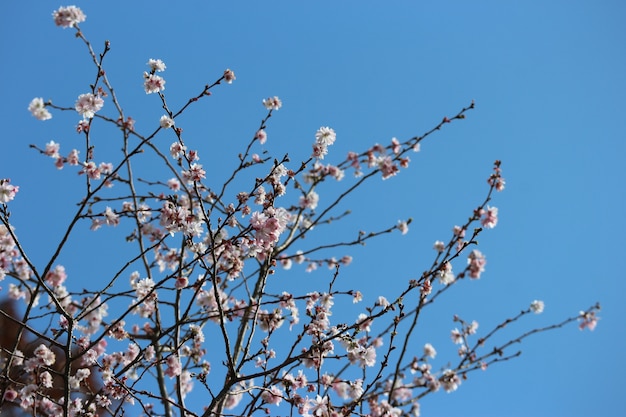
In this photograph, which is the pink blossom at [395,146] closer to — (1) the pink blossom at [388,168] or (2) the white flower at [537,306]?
(1) the pink blossom at [388,168]

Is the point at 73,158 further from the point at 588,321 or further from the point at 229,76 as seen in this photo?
the point at 588,321

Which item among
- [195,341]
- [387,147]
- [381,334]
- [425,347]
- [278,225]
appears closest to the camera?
[278,225]

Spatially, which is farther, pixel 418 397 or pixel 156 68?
pixel 418 397

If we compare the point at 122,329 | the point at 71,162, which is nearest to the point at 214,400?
the point at 122,329

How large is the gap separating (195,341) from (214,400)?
1489mm

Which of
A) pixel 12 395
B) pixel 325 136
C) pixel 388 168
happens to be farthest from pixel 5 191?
pixel 388 168

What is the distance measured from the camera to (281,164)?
3.81 meters

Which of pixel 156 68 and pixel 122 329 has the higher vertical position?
pixel 156 68

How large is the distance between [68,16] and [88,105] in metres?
0.79

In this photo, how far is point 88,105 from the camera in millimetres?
3936

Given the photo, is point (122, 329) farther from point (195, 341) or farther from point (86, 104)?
point (86, 104)

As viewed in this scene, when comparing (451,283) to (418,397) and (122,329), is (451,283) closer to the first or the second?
(418,397)

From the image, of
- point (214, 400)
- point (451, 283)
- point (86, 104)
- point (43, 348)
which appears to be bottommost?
point (214, 400)

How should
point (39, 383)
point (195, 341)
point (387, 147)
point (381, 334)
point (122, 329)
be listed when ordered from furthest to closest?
point (387, 147), point (381, 334), point (195, 341), point (122, 329), point (39, 383)
